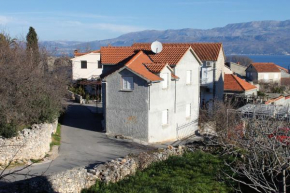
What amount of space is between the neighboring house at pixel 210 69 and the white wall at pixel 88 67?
14231 millimetres

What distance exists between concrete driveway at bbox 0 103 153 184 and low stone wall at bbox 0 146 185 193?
1.55m

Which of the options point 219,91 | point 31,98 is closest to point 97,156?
point 31,98

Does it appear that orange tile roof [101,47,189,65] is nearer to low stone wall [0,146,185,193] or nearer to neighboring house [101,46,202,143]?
neighboring house [101,46,202,143]

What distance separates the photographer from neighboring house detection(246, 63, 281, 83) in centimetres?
7106

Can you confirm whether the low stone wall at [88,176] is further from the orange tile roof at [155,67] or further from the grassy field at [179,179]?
the orange tile roof at [155,67]

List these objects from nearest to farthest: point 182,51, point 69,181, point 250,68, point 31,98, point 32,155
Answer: point 69,181 → point 32,155 → point 31,98 → point 182,51 → point 250,68

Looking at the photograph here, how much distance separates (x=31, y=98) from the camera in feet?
69.6

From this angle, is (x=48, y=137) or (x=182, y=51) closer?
(x=48, y=137)

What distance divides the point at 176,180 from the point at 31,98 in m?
10.7

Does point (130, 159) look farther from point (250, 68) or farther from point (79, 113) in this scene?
point (250, 68)

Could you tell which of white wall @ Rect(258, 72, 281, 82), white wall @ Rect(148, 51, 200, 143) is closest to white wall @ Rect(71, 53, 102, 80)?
white wall @ Rect(148, 51, 200, 143)

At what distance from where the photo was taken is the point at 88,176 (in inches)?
585

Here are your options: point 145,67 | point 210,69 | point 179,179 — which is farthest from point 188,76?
point 179,179

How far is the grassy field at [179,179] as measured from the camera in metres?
14.2
